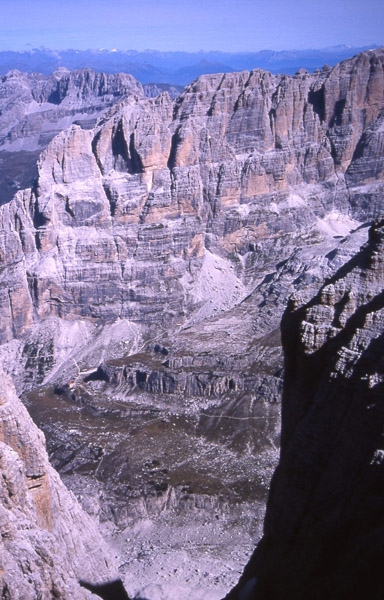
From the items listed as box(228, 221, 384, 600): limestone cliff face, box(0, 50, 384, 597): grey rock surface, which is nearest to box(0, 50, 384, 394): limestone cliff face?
box(0, 50, 384, 597): grey rock surface

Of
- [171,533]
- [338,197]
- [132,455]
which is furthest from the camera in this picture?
[338,197]

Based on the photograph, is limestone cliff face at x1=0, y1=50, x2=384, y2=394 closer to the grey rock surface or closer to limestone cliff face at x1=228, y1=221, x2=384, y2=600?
the grey rock surface

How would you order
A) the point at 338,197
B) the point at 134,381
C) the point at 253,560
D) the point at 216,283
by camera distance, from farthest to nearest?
the point at 338,197 → the point at 216,283 → the point at 134,381 → the point at 253,560

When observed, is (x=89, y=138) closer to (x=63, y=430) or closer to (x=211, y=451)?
(x=63, y=430)

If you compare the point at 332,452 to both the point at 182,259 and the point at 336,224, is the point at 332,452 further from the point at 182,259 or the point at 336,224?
the point at 336,224

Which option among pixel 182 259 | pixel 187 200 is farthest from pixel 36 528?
pixel 187 200

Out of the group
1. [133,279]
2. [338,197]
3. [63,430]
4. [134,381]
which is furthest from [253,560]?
[338,197]
